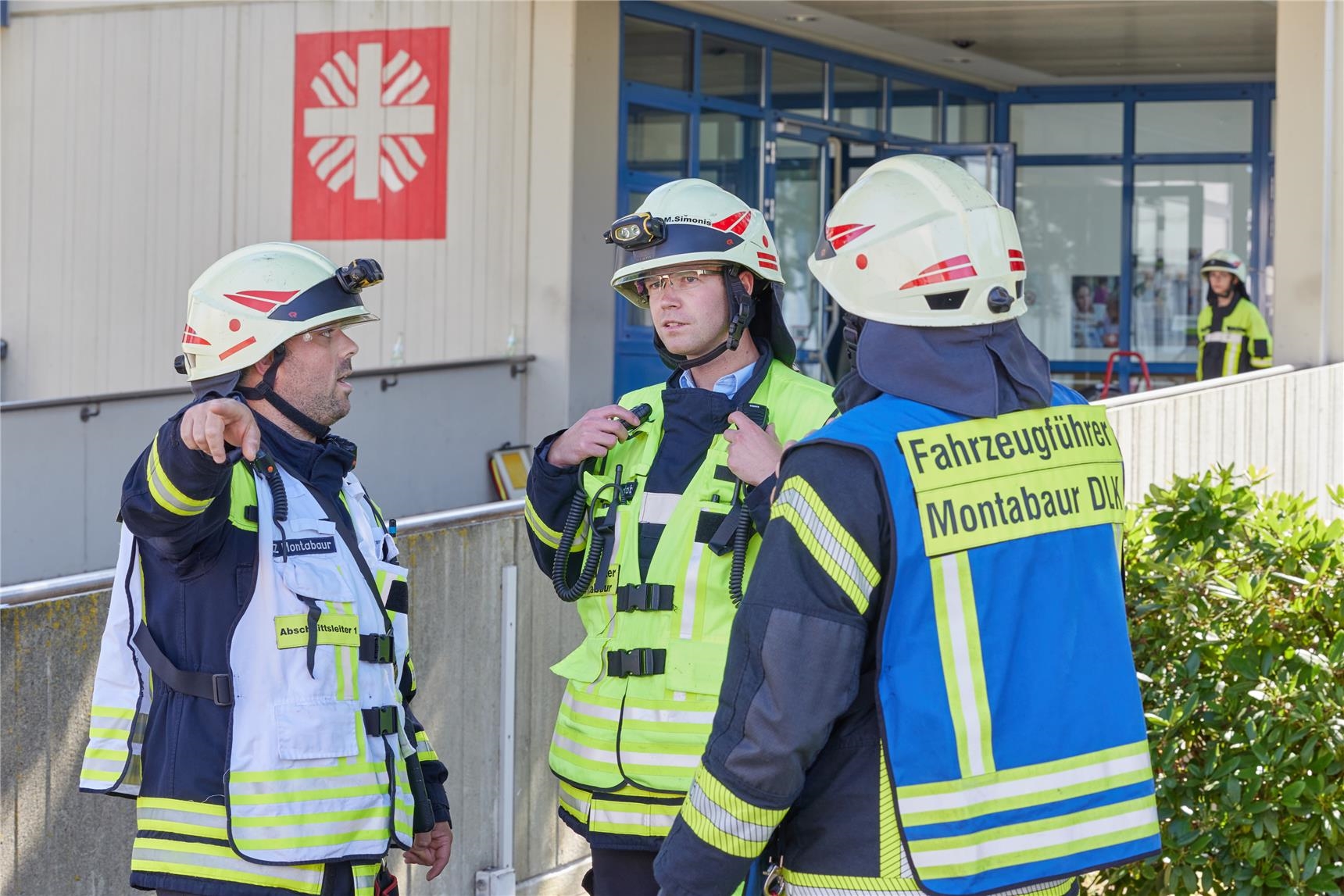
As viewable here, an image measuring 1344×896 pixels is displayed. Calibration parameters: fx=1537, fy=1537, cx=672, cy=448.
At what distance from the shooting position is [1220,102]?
1709 cm

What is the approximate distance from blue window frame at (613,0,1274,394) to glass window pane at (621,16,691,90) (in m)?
0.03

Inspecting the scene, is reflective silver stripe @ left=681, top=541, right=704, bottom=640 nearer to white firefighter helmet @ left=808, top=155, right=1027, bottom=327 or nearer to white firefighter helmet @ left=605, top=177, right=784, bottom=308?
white firefighter helmet @ left=605, top=177, right=784, bottom=308

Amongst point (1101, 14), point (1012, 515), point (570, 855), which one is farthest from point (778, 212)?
point (1012, 515)

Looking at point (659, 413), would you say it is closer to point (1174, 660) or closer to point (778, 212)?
point (1174, 660)

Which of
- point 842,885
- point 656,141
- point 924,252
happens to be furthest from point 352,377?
point 842,885

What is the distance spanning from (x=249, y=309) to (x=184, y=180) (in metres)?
Result: 10.4

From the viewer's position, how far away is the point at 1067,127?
1739 centimetres

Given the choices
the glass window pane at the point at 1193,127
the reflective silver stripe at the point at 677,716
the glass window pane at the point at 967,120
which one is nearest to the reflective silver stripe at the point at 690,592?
the reflective silver stripe at the point at 677,716

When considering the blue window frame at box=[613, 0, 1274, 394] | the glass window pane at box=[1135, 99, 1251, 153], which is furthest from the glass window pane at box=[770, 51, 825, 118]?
the glass window pane at box=[1135, 99, 1251, 153]

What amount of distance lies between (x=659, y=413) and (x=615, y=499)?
0.71 feet

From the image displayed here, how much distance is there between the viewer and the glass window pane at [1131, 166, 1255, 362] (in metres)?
17.0

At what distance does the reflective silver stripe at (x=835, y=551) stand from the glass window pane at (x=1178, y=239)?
16.0m

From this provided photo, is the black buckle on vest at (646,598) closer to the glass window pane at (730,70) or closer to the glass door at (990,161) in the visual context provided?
the glass window pane at (730,70)

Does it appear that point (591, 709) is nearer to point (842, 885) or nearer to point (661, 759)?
point (661, 759)
